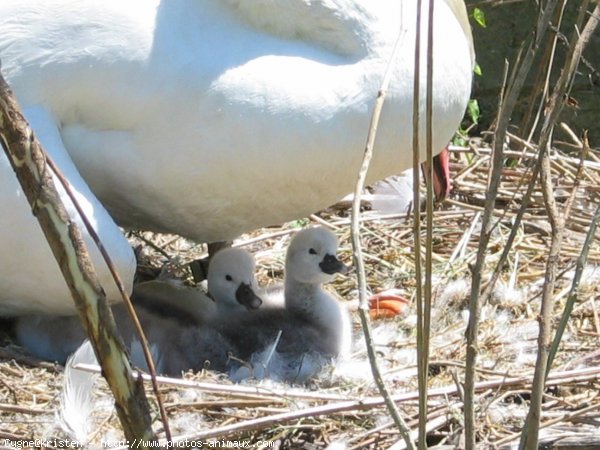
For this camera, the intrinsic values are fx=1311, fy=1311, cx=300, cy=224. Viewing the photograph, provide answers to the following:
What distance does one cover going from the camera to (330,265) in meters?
3.47

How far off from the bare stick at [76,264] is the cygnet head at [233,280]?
171cm

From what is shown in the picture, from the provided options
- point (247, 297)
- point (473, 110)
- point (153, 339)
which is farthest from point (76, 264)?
point (473, 110)

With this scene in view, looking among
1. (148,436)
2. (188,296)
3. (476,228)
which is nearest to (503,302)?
(476,228)

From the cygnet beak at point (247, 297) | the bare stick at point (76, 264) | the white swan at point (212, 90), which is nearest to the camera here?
the bare stick at point (76, 264)

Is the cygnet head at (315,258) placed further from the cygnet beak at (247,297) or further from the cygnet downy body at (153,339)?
the cygnet downy body at (153,339)

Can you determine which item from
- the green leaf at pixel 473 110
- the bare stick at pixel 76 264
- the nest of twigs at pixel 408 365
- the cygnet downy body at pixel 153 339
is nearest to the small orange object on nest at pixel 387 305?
the nest of twigs at pixel 408 365

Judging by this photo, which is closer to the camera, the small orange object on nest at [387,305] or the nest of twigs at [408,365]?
the nest of twigs at [408,365]

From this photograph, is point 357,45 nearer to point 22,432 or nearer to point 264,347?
point 264,347

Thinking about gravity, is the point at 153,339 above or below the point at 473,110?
below

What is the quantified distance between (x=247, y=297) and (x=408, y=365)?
48 centimetres

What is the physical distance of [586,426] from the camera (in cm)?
277

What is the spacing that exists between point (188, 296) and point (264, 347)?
301mm

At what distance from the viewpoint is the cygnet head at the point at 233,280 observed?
11.3 ft

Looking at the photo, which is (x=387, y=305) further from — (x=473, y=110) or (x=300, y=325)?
(x=473, y=110)
